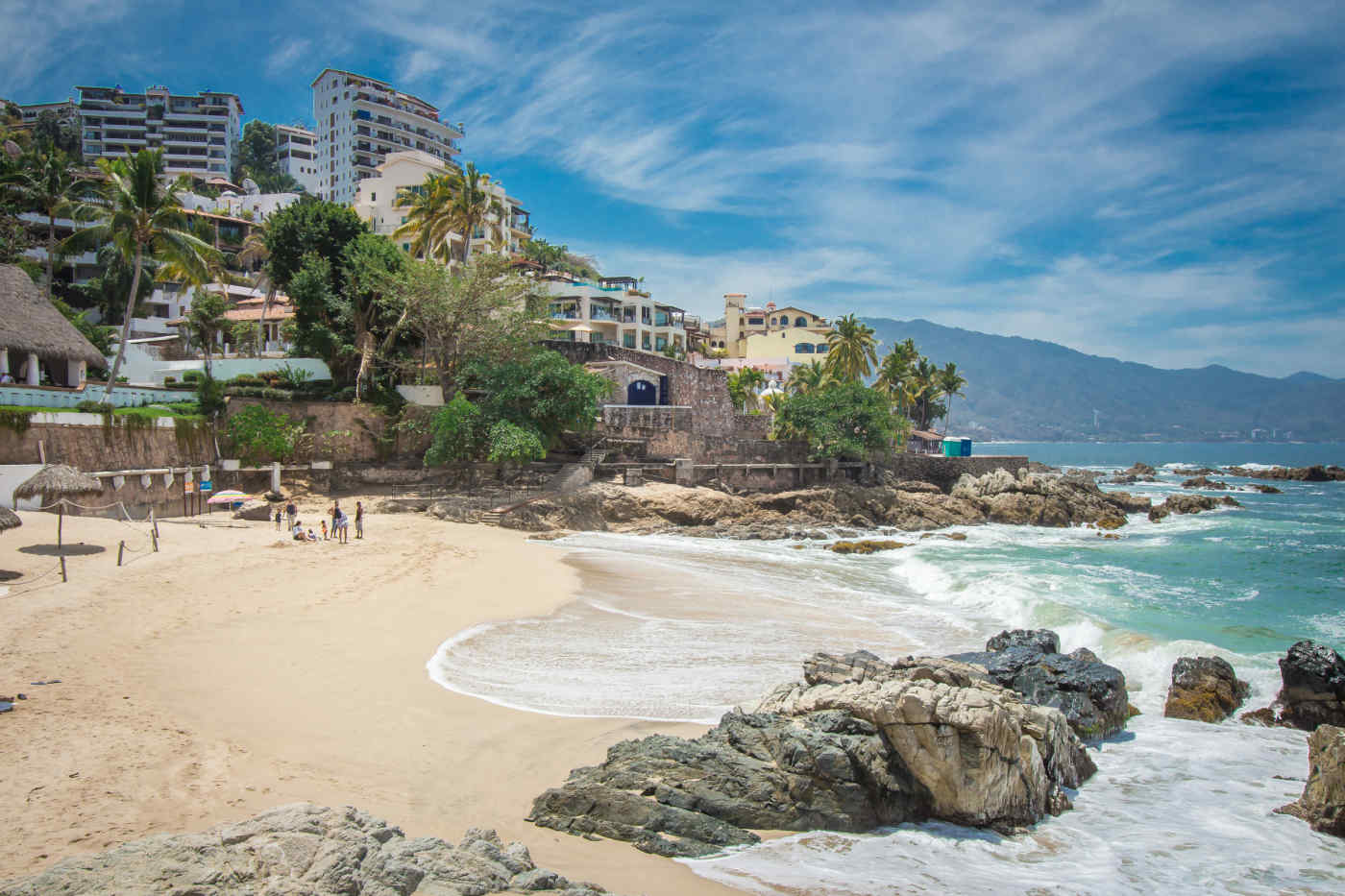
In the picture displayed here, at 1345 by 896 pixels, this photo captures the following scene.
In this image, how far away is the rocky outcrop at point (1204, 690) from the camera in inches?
499

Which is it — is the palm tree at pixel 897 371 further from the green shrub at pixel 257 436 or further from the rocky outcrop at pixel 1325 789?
the rocky outcrop at pixel 1325 789

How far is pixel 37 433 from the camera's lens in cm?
2288

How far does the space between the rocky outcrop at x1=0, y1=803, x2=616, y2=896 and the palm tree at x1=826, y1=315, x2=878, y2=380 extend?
57.5m

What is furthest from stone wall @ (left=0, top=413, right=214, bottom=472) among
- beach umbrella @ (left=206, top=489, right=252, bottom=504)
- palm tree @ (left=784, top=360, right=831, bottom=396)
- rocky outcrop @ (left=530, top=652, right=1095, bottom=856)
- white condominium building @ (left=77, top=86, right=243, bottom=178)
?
white condominium building @ (left=77, top=86, right=243, bottom=178)

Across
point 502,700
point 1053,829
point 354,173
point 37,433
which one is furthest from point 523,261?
point 1053,829

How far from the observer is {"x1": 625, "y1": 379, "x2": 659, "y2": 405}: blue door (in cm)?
4141

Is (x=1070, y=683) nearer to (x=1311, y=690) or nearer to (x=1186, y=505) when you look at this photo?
(x=1311, y=690)

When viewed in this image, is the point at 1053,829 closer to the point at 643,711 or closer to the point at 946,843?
the point at 946,843

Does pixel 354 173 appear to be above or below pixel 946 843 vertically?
above

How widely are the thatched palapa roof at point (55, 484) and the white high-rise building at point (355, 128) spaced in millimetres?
77757

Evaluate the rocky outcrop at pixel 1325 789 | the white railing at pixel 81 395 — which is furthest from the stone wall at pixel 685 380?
the rocky outcrop at pixel 1325 789

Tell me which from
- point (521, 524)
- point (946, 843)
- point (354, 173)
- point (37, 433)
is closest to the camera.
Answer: point (946, 843)

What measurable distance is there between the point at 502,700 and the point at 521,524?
19187mm

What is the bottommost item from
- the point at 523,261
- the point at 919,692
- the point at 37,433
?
the point at 919,692
